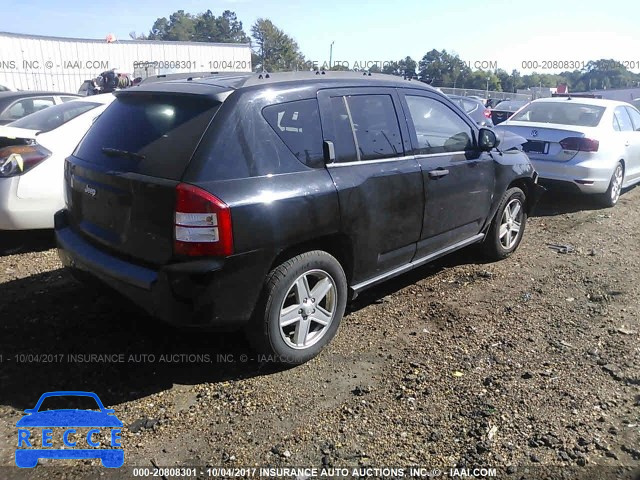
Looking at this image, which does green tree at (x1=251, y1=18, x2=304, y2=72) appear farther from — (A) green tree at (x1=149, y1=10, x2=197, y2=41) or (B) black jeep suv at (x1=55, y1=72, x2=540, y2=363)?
(B) black jeep suv at (x1=55, y1=72, x2=540, y2=363)

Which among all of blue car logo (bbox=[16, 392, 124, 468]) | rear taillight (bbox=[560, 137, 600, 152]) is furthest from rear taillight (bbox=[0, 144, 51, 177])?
rear taillight (bbox=[560, 137, 600, 152])

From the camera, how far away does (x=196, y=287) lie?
281cm

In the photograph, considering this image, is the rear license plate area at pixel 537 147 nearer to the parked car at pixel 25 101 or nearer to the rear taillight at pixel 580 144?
the rear taillight at pixel 580 144

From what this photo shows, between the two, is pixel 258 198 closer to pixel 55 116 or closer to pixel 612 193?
pixel 55 116

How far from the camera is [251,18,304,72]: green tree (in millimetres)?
63656

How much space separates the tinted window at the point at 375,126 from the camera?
365cm

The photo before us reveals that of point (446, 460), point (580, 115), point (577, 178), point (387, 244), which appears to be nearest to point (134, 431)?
point (446, 460)

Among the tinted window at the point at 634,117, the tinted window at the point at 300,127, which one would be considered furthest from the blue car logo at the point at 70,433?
the tinted window at the point at 634,117

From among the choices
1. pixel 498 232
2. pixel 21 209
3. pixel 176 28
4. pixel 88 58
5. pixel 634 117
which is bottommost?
pixel 498 232

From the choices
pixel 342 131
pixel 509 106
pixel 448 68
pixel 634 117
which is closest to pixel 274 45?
pixel 448 68

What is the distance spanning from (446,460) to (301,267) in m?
1.33

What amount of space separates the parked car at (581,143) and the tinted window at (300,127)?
5257 millimetres

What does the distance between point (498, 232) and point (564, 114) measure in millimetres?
3932

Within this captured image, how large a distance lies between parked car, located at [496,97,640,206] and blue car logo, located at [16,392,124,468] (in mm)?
6683
